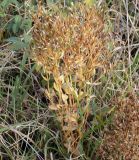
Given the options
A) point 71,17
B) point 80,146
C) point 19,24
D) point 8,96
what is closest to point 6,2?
point 19,24

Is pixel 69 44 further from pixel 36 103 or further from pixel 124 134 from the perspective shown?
pixel 36 103

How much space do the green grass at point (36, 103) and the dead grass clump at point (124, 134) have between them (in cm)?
12

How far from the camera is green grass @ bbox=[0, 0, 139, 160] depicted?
1635 millimetres

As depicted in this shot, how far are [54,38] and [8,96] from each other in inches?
19.0

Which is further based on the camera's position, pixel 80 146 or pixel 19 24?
pixel 19 24

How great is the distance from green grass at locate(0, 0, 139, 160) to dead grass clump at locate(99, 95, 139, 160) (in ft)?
0.38

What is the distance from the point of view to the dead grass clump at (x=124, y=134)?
1.43 meters

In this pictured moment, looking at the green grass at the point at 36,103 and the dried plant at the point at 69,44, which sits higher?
the dried plant at the point at 69,44

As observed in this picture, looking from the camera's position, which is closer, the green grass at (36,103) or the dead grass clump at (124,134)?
the dead grass clump at (124,134)

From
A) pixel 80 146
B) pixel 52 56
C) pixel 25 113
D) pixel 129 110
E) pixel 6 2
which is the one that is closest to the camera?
pixel 52 56

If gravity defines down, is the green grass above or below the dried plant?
below

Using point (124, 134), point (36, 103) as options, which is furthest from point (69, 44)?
point (36, 103)

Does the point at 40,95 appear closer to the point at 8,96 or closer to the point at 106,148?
the point at 8,96

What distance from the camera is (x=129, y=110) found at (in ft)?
4.78
